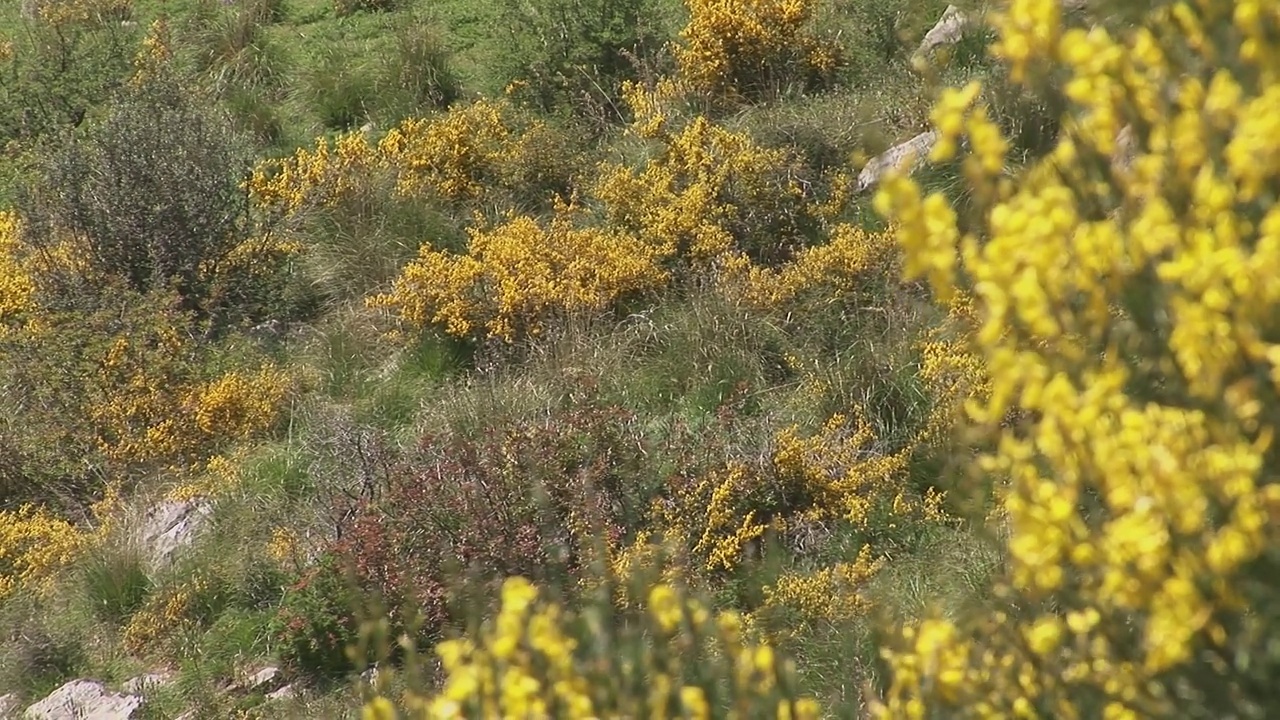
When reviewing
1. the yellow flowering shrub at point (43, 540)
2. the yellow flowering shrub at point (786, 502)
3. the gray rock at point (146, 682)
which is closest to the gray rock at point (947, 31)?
the yellow flowering shrub at point (786, 502)

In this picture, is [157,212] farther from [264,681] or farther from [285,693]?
[285,693]

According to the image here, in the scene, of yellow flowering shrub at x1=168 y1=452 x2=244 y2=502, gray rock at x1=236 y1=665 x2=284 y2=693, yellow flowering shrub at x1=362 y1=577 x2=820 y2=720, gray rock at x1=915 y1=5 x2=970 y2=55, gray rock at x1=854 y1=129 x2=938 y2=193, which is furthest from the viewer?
gray rock at x1=915 y1=5 x2=970 y2=55

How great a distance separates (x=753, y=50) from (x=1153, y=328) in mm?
6598

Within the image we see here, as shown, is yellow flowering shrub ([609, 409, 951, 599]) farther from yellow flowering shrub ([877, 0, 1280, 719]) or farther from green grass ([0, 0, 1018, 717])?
yellow flowering shrub ([877, 0, 1280, 719])

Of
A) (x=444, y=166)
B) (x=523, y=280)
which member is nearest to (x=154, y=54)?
(x=444, y=166)

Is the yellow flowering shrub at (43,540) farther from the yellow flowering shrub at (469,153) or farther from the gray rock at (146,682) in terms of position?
the yellow flowering shrub at (469,153)

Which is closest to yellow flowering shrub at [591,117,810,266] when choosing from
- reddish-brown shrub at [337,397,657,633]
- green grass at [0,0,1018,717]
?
green grass at [0,0,1018,717]

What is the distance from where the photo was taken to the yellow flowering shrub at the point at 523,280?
667cm

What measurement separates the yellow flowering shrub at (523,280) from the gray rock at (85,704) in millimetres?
2286

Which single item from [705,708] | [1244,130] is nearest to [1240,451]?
[1244,130]

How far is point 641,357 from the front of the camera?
636 cm

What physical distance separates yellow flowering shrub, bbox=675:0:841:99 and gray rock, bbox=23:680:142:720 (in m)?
4.73

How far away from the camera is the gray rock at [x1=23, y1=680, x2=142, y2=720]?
525cm

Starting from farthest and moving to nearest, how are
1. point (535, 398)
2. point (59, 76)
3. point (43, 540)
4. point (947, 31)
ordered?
point (59, 76) → point (947, 31) → point (43, 540) → point (535, 398)
